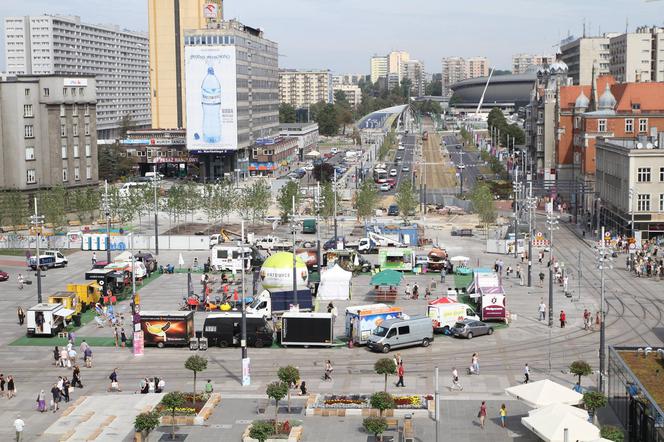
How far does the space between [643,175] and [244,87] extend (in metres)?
83.5

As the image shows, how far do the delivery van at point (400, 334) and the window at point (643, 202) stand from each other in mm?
42601

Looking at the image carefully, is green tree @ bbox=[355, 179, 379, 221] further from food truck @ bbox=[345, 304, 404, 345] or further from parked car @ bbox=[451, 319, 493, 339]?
food truck @ bbox=[345, 304, 404, 345]

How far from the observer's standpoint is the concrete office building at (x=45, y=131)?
108 metres

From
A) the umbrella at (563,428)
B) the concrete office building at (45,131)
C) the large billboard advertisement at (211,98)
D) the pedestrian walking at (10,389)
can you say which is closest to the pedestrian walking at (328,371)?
the umbrella at (563,428)

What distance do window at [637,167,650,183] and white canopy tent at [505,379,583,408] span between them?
54.7 metres

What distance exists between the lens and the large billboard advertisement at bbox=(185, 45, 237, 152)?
5797 inches

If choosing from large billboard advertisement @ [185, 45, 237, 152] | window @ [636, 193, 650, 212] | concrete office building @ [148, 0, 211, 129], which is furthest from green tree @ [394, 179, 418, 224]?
concrete office building @ [148, 0, 211, 129]

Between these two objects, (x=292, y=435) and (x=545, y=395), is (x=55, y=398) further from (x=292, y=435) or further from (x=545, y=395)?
(x=545, y=395)

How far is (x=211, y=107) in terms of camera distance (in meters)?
150

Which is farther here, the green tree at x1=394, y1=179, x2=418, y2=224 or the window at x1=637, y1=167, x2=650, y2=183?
the green tree at x1=394, y1=179, x2=418, y2=224

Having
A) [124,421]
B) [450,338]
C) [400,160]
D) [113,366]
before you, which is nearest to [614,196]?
[450,338]

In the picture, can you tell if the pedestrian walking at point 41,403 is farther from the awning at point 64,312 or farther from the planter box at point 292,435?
the awning at point 64,312

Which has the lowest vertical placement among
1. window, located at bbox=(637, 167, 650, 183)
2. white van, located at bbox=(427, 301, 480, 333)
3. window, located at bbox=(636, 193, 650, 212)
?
white van, located at bbox=(427, 301, 480, 333)

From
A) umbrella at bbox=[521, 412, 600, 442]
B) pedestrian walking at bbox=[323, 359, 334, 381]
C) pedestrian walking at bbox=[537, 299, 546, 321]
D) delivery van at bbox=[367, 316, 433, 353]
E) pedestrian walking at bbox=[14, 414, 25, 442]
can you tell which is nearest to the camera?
umbrella at bbox=[521, 412, 600, 442]
